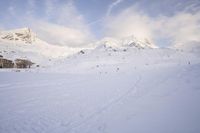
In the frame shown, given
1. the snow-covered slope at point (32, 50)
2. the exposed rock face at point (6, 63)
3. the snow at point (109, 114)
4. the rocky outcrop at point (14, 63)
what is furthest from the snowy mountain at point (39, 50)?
the snow at point (109, 114)

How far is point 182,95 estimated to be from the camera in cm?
677

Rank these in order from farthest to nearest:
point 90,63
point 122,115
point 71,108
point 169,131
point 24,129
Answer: point 90,63 < point 71,108 < point 122,115 < point 24,129 < point 169,131

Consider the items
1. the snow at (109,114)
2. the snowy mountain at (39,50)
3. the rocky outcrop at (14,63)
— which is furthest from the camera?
the snowy mountain at (39,50)

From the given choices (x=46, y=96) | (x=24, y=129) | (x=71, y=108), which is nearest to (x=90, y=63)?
(x=46, y=96)

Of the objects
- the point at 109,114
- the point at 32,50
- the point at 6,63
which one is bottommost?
the point at 109,114

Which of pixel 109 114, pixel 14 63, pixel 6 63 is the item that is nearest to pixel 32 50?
pixel 14 63

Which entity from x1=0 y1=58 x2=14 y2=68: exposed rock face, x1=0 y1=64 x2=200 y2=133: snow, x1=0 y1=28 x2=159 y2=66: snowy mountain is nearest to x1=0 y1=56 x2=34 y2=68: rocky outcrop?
x1=0 y1=58 x2=14 y2=68: exposed rock face

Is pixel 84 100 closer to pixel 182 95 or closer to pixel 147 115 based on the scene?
pixel 147 115

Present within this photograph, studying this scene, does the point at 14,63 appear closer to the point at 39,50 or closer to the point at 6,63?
the point at 6,63

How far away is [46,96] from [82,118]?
163 inches

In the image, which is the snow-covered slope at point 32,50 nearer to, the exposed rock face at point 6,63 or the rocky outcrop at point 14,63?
the rocky outcrop at point 14,63

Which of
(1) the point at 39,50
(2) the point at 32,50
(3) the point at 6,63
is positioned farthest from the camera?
(1) the point at 39,50

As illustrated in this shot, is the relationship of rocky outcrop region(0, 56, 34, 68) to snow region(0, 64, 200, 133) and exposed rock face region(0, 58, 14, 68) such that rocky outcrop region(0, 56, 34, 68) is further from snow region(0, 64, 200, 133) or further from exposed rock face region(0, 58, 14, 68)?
snow region(0, 64, 200, 133)

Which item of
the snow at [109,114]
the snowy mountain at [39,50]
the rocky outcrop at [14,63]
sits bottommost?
the snow at [109,114]
